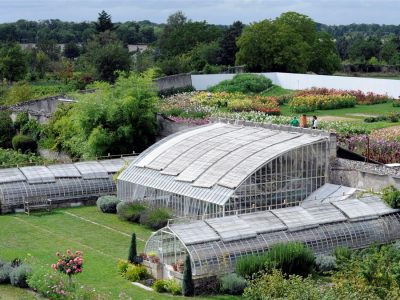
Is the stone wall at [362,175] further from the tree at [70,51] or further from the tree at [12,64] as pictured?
the tree at [70,51]

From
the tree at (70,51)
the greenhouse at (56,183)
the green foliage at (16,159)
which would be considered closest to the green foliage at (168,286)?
the greenhouse at (56,183)

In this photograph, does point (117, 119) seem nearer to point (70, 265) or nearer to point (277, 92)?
point (277, 92)

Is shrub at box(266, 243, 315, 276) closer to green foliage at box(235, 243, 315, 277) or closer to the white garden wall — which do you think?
green foliage at box(235, 243, 315, 277)

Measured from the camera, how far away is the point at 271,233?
1001 inches

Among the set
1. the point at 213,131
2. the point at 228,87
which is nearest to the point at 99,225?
the point at 213,131

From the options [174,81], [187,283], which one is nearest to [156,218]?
[187,283]

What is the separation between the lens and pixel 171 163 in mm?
32938

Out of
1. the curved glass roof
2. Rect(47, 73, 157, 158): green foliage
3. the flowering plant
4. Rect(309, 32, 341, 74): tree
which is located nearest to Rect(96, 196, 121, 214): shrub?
the curved glass roof

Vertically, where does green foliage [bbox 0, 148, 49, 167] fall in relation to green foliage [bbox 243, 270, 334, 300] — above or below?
below

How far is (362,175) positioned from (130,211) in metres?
9.44

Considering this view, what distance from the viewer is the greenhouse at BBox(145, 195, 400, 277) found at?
78.5 feet

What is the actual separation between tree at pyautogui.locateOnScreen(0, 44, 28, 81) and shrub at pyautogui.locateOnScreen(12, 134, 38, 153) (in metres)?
31.9

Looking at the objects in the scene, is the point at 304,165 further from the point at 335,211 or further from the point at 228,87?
the point at 228,87

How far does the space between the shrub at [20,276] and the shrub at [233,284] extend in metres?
5.82
